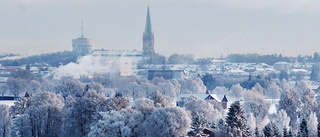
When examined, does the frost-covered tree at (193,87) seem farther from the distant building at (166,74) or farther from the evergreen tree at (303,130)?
the evergreen tree at (303,130)

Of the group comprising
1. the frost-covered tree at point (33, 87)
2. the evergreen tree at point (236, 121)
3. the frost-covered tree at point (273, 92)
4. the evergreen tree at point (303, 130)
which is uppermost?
the evergreen tree at point (236, 121)

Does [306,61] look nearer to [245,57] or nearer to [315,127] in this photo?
[245,57]

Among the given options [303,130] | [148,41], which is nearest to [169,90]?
[303,130]

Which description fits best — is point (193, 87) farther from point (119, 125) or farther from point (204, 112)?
point (119, 125)

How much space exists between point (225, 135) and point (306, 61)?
15757 centimetres

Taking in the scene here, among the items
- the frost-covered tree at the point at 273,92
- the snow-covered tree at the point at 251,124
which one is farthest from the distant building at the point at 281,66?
the snow-covered tree at the point at 251,124

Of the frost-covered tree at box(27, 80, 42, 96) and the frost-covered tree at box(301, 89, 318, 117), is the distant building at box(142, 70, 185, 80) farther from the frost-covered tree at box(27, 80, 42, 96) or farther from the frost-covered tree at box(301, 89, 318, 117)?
the frost-covered tree at box(301, 89, 318, 117)

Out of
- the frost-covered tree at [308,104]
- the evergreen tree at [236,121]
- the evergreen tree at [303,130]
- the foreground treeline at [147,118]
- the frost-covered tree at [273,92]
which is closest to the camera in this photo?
the evergreen tree at [236,121]

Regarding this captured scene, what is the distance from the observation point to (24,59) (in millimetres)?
196375

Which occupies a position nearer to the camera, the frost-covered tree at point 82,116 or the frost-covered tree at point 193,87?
the frost-covered tree at point 82,116

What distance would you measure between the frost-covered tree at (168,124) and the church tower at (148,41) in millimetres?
146237

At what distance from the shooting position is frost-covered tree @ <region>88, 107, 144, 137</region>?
41.5 m

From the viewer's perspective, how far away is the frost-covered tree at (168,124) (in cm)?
4025

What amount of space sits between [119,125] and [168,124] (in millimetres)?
3314
